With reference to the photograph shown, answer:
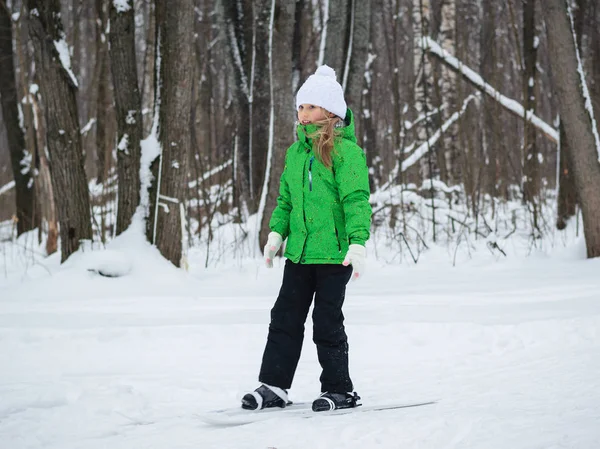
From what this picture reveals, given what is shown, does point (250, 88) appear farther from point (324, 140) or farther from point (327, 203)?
point (327, 203)

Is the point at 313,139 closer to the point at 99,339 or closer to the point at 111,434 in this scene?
the point at 111,434

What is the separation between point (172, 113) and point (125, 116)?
19.2 inches

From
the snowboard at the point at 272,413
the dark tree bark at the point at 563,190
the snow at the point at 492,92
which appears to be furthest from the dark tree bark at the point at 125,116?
the dark tree bark at the point at 563,190

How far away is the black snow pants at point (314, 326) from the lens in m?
3.17

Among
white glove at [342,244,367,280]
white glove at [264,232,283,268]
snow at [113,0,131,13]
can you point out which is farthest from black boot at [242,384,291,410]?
snow at [113,0,131,13]

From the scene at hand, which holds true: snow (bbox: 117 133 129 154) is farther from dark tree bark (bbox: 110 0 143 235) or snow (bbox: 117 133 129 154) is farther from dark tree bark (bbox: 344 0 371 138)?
dark tree bark (bbox: 344 0 371 138)

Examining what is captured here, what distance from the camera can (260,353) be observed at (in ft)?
14.7

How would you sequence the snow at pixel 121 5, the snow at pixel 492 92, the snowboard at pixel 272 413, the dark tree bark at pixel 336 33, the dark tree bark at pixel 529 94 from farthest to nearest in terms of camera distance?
the dark tree bark at pixel 529 94
the snow at pixel 492 92
the dark tree bark at pixel 336 33
the snow at pixel 121 5
the snowboard at pixel 272 413

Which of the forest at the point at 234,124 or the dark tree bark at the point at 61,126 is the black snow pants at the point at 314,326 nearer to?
the forest at the point at 234,124

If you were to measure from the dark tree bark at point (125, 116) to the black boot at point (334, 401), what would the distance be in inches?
164

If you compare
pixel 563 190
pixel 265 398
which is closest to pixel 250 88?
pixel 563 190

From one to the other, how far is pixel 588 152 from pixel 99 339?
234 inches

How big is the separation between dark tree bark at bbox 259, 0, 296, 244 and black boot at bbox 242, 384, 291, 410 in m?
5.30

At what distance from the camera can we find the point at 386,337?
4.74m
